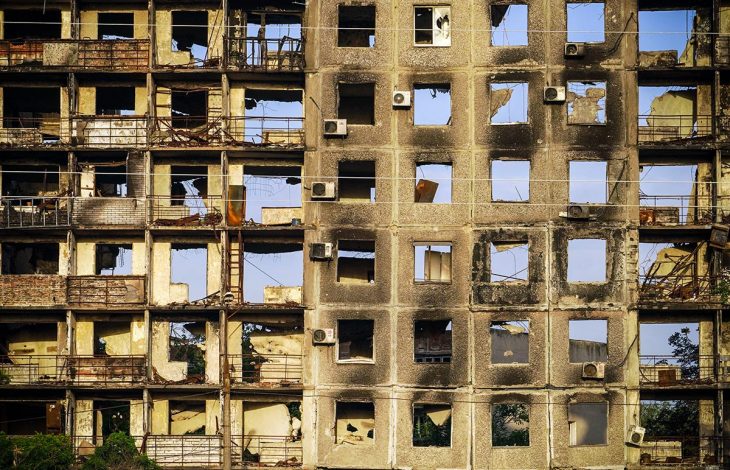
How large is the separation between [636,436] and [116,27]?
23.9m

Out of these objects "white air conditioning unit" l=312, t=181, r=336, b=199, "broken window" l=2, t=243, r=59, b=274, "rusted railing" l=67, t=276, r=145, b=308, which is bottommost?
"rusted railing" l=67, t=276, r=145, b=308

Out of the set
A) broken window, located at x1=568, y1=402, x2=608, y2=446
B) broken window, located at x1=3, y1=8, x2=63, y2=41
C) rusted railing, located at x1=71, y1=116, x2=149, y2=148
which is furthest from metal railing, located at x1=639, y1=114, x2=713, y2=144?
broken window, located at x1=3, y1=8, x2=63, y2=41

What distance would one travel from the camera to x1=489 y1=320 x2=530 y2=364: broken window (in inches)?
1420

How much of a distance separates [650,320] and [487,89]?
9.93 metres

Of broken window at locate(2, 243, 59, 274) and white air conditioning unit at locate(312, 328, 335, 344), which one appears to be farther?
broken window at locate(2, 243, 59, 274)

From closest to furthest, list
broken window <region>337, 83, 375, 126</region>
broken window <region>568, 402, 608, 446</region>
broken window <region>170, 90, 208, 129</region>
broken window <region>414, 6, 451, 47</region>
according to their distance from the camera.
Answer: broken window <region>568, 402, 608, 446</region> → broken window <region>414, 6, 451, 47</region> → broken window <region>170, 90, 208, 129</region> → broken window <region>337, 83, 375, 126</region>

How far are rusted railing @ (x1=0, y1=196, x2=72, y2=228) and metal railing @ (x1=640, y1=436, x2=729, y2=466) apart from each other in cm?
2171

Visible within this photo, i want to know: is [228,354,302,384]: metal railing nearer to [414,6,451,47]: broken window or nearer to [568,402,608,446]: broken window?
[568,402,608,446]: broken window

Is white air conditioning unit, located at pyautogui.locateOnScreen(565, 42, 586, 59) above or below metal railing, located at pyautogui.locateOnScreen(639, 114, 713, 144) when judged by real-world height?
above

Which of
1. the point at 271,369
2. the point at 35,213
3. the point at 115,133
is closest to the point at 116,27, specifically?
the point at 115,133

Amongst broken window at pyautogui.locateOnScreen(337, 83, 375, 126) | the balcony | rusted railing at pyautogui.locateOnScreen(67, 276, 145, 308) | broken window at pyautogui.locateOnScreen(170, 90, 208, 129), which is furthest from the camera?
broken window at pyautogui.locateOnScreen(337, 83, 375, 126)

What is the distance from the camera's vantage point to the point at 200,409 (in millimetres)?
37531

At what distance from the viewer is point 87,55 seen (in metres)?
37.9

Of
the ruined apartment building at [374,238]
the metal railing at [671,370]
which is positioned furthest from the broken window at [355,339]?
the metal railing at [671,370]
